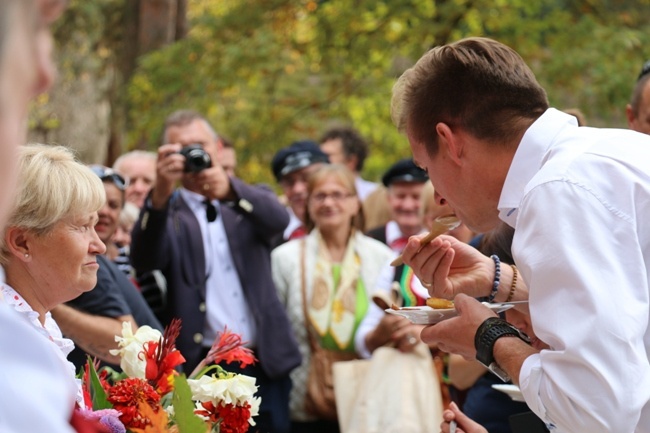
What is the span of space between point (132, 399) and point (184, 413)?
1.67ft

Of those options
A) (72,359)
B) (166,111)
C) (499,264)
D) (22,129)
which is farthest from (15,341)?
(166,111)

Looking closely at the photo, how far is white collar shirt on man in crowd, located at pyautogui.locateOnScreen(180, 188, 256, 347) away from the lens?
5.39m

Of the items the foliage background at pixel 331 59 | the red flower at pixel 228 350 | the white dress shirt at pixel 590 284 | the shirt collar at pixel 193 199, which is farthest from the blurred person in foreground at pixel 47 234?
the foliage background at pixel 331 59

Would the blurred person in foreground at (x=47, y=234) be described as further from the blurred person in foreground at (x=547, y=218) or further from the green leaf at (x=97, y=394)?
the blurred person in foreground at (x=547, y=218)

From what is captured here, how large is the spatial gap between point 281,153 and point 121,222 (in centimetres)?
151

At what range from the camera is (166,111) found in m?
10.5

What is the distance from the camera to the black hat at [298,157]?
7223 mm

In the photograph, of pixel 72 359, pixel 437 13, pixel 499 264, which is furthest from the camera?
pixel 437 13

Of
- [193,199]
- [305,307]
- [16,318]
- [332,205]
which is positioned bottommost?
[305,307]

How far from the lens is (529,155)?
2.60 m

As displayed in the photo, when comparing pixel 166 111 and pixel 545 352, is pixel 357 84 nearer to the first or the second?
pixel 166 111

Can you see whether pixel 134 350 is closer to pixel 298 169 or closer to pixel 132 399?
pixel 132 399

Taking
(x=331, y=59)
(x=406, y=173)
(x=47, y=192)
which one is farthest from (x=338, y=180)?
(x=331, y=59)

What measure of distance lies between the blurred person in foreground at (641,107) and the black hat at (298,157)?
2833 millimetres
